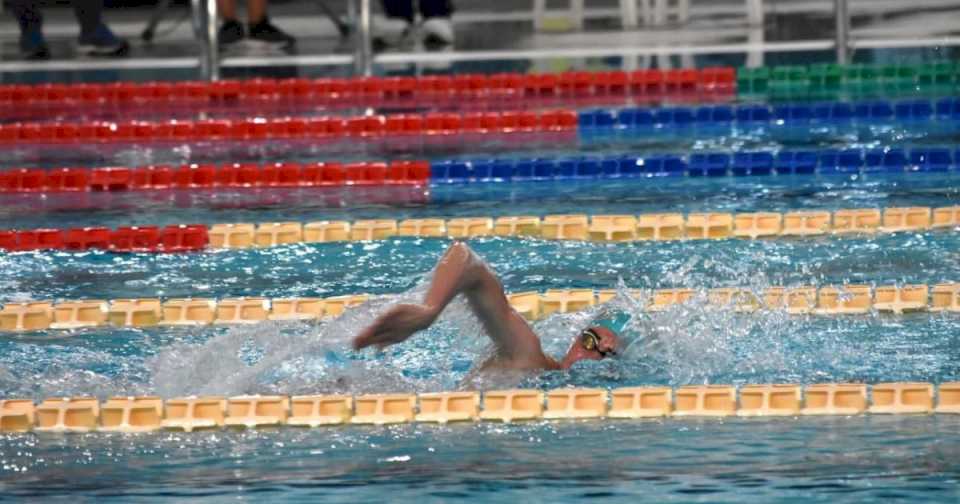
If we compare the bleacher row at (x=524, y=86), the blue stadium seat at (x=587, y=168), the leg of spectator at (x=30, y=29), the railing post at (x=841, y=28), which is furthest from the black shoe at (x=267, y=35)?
the blue stadium seat at (x=587, y=168)

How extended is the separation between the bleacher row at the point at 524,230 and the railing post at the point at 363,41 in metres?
3.78

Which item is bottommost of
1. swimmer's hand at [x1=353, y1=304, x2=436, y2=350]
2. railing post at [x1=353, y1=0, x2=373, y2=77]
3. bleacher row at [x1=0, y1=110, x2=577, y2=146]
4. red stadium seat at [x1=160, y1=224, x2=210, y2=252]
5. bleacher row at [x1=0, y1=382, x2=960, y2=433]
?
bleacher row at [x1=0, y1=382, x2=960, y2=433]

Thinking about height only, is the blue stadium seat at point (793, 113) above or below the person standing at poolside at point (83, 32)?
below

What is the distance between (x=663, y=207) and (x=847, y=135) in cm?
162

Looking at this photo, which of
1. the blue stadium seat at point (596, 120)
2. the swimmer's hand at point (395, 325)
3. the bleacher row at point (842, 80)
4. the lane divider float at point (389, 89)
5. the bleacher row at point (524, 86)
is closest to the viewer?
the swimmer's hand at point (395, 325)

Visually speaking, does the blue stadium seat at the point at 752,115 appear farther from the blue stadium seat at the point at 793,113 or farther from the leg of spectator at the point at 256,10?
the leg of spectator at the point at 256,10

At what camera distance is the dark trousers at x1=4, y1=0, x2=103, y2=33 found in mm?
11438

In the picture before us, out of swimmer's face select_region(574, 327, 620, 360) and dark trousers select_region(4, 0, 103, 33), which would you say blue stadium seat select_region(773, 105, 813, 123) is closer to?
swimmer's face select_region(574, 327, 620, 360)

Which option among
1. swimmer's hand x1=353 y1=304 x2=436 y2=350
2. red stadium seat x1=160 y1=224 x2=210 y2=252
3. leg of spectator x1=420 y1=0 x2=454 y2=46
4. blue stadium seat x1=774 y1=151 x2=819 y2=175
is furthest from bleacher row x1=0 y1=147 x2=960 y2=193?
swimmer's hand x1=353 y1=304 x2=436 y2=350

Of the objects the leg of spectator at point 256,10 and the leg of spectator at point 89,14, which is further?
the leg of spectator at point 89,14

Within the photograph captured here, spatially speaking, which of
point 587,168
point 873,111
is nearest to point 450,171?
point 587,168

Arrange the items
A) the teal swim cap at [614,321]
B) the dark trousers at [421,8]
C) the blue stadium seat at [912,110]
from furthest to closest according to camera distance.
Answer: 1. the dark trousers at [421,8]
2. the blue stadium seat at [912,110]
3. the teal swim cap at [614,321]

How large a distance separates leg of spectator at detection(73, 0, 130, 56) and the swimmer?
7293mm

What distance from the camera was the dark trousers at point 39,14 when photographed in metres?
11.4
